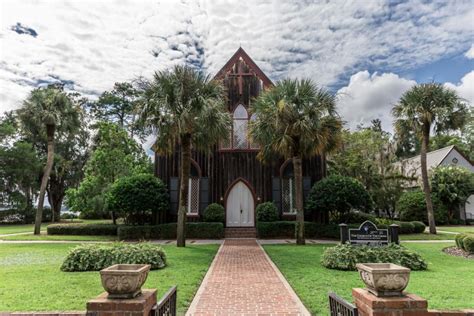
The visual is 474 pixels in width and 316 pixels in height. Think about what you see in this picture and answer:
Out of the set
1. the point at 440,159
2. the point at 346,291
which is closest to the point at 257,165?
the point at 346,291

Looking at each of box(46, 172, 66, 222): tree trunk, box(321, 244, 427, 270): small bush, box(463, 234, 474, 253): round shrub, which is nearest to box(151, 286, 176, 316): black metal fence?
box(321, 244, 427, 270): small bush

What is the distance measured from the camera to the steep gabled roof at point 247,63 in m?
21.1

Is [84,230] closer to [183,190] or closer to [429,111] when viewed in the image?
[183,190]

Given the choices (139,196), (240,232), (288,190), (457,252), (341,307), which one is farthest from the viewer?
(288,190)

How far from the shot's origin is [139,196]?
18.2 m

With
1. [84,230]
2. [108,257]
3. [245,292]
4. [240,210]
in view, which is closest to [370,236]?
[245,292]

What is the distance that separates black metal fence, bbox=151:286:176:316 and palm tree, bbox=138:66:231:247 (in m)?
9.63

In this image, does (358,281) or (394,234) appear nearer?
(358,281)

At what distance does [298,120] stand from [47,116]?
604 inches

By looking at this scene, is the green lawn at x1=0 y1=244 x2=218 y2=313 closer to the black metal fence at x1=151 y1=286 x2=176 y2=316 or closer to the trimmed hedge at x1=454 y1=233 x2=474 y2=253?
the black metal fence at x1=151 y1=286 x2=176 y2=316

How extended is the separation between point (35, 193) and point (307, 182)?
100ft

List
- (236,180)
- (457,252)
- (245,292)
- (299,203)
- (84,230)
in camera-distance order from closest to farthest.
Answer: 1. (245,292)
2. (457,252)
3. (299,203)
4. (84,230)
5. (236,180)

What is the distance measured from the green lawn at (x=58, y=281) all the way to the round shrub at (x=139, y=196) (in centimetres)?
620

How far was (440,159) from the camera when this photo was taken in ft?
112
